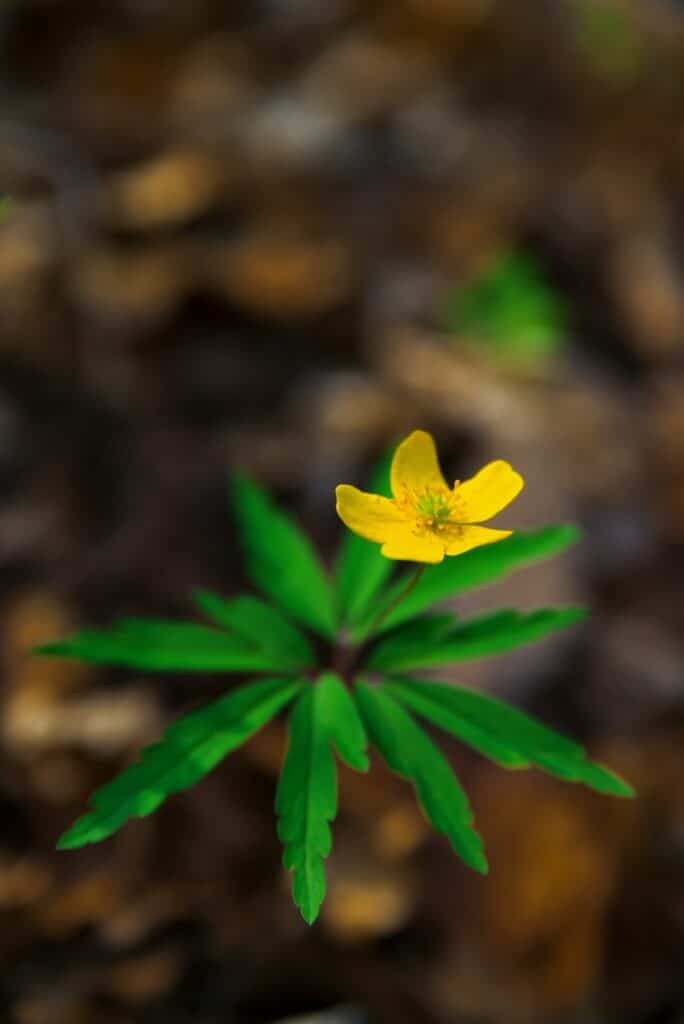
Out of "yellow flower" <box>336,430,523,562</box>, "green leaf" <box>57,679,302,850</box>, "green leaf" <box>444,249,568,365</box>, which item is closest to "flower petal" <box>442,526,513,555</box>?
"yellow flower" <box>336,430,523,562</box>

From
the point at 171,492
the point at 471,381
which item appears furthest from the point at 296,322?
the point at 171,492

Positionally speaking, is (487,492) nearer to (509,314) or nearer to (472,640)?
(472,640)

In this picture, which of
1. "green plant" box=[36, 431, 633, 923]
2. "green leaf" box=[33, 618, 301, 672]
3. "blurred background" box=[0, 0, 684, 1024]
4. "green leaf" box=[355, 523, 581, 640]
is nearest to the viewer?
"green plant" box=[36, 431, 633, 923]

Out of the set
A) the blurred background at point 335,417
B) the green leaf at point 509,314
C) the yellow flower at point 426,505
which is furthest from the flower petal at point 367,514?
the green leaf at point 509,314

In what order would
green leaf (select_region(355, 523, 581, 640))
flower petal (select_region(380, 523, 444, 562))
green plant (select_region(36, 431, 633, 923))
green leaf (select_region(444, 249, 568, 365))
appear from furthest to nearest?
green leaf (select_region(444, 249, 568, 365)) → green leaf (select_region(355, 523, 581, 640)) → green plant (select_region(36, 431, 633, 923)) → flower petal (select_region(380, 523, 444, 562))

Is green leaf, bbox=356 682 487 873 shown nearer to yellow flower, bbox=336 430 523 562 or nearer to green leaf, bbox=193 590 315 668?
green leaf, bbox=193 590 315 668
